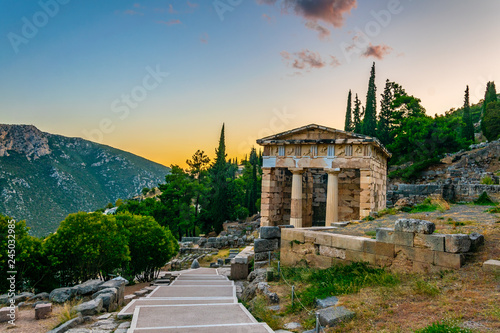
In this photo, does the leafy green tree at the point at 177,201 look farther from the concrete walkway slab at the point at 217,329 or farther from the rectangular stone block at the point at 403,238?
the concrete walkway slab at the point at 217,329

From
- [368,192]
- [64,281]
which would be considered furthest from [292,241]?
[64,281]

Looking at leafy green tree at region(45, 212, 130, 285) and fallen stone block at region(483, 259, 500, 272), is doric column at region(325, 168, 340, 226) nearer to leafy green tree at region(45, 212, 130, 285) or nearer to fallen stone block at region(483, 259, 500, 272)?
leafy green tree at region(45, 212, 130, 285)

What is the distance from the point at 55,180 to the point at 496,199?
86408mm

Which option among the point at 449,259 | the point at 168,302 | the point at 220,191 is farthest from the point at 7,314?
the point at 220,191

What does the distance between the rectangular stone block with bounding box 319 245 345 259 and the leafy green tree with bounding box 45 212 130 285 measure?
9.85 m

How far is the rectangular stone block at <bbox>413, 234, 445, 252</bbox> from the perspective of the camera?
6684 millimetres

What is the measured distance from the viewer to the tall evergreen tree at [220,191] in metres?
47.0

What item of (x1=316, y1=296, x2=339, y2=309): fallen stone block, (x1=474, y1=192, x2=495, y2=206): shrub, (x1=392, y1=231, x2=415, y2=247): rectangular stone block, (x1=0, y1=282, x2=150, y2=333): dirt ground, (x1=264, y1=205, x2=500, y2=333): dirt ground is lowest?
(x1=0, y1=282, x2=150, y2=333): dirt ground

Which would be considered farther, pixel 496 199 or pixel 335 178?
pixel 335 178

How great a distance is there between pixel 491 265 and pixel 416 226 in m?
1.61

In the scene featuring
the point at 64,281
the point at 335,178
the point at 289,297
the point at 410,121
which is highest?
the point at 410,121

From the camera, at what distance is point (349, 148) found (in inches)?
715

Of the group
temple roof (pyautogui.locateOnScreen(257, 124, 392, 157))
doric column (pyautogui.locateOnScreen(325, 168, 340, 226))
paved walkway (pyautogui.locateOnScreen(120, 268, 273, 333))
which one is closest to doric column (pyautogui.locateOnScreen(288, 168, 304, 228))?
doric column (pyautogui.locateOnScreen(325, 168, 340, 226))

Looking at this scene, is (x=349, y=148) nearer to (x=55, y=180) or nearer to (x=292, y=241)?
(x=292, y=241)
